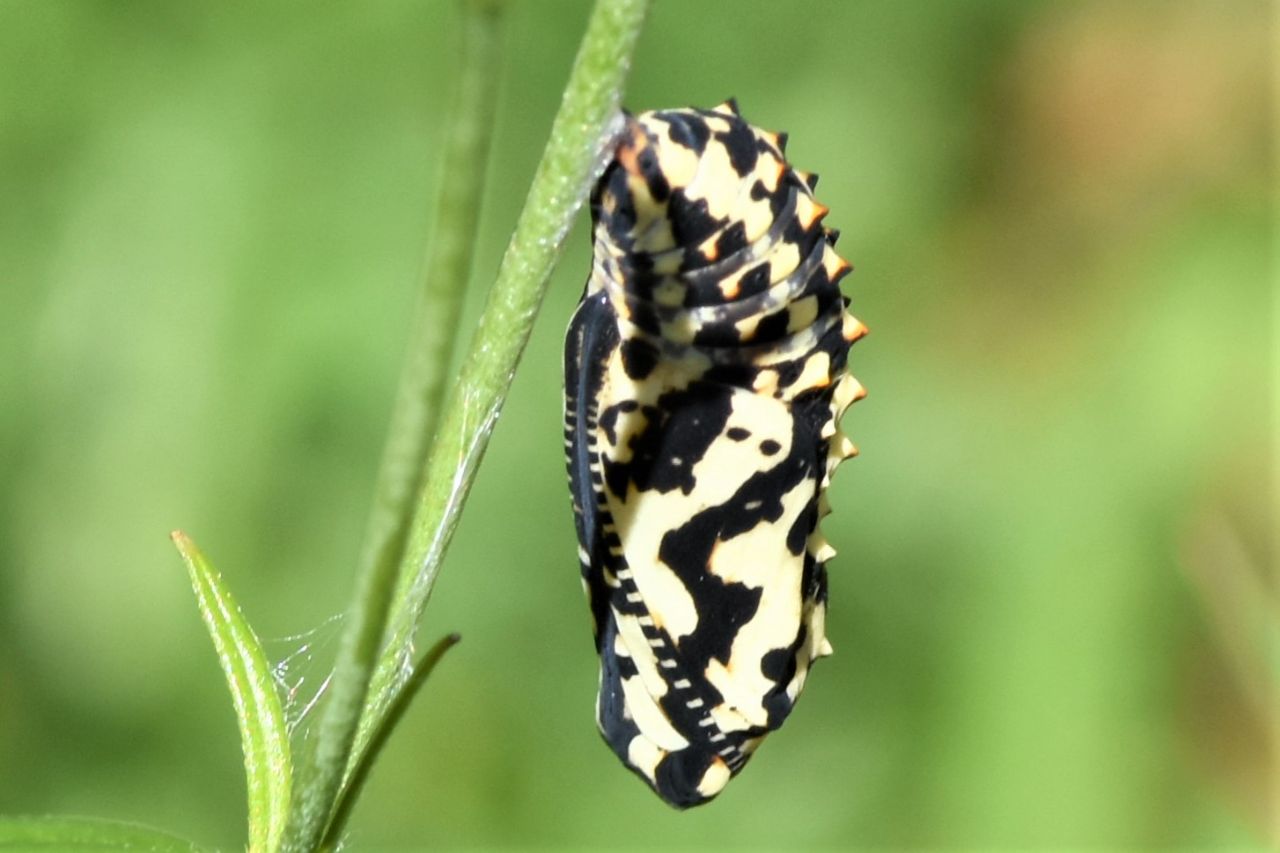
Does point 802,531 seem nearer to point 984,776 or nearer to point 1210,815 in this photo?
point 984,776

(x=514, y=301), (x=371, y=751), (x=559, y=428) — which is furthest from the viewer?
(x=559, y=428)

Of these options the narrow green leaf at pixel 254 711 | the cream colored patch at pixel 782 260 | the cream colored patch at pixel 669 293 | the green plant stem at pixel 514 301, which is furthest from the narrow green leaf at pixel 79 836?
the cream colored patch at pixel 782 260

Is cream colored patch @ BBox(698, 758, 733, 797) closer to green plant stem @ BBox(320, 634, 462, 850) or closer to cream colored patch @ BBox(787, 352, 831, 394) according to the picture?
cream colored patch @ BBox(787, 352, 831, 394)

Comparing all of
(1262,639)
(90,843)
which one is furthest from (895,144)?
(90,843)

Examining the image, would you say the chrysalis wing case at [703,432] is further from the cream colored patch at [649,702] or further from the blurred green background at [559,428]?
the blurred green background at [559,428]

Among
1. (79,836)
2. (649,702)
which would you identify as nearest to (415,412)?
(79,836)

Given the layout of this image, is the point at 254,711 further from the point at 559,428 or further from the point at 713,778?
the point at 559,428

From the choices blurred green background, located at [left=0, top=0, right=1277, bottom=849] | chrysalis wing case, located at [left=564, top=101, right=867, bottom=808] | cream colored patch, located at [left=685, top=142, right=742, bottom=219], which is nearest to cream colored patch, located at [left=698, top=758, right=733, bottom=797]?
chrysalis wing case, located at [left=564, top=101, right=867, bottom=808]
